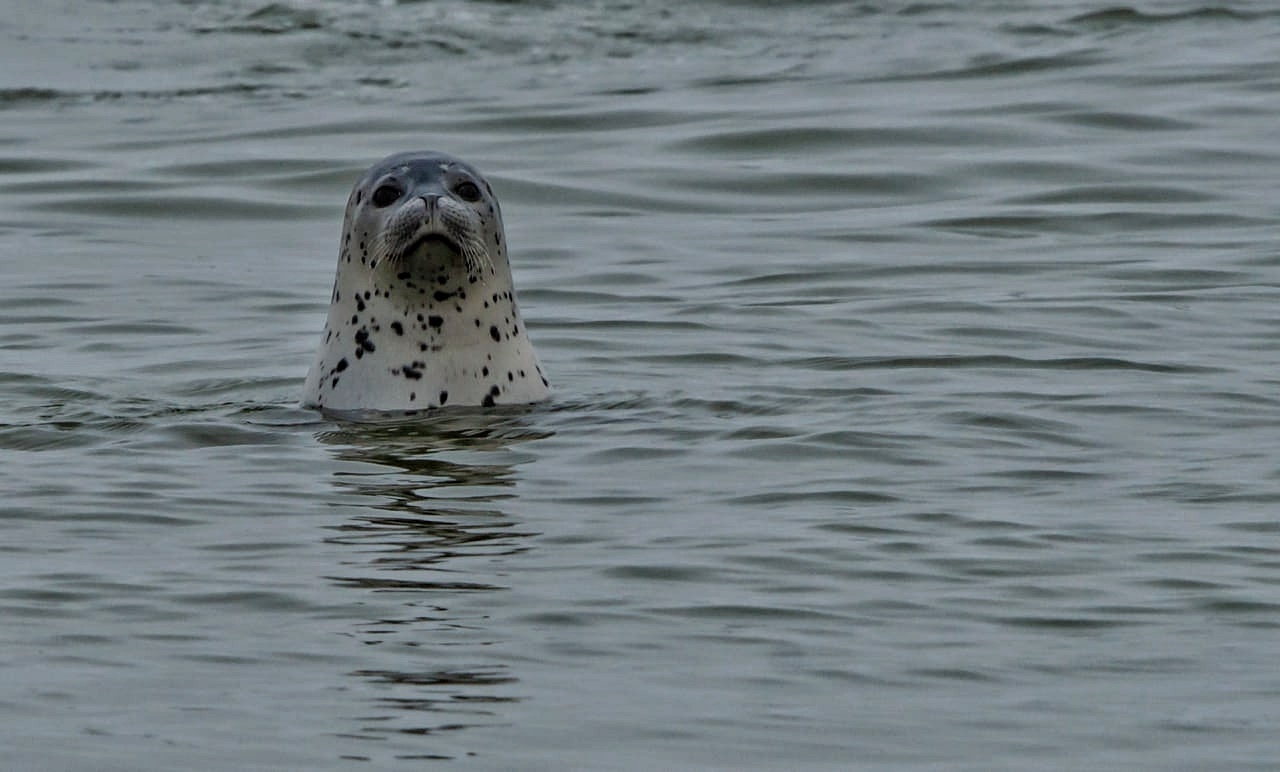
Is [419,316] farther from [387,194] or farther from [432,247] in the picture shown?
[387,194]

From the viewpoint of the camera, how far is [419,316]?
33.6ft

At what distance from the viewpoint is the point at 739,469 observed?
29.9ft

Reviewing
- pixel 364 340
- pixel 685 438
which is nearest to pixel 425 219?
pixel 364 340

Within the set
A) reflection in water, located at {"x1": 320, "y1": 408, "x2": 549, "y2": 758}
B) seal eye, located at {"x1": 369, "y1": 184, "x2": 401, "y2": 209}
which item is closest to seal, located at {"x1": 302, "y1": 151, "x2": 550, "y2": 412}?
seal eye, located at {"x1": 369, "y1": 184, "x2": 401, "y2": 209}

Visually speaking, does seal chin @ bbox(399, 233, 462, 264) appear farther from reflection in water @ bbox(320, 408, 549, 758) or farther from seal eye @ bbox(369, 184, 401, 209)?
reflection in water @ bbox(320, 408, 549, 758)

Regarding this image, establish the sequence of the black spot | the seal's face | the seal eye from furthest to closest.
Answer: the black spot, the seal eye, the seal's face

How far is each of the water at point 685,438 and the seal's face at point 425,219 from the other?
1.78 ft

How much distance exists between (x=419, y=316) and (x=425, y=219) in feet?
1.55

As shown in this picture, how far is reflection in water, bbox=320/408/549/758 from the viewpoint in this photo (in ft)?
20.9

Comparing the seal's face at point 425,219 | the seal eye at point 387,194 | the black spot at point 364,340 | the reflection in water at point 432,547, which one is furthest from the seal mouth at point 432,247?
the reflection in water at point 432,547

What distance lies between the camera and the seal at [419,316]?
10.1m

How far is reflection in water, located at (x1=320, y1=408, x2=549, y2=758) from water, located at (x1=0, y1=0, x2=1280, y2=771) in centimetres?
2

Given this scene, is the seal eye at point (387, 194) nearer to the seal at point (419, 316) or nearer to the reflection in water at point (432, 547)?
the seal at point (419, 316)

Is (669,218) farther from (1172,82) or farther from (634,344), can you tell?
(1172,82)
